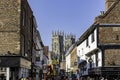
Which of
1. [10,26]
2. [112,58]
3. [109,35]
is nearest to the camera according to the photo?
[10,26]

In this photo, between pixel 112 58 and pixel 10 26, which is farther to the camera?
pixel 112 58

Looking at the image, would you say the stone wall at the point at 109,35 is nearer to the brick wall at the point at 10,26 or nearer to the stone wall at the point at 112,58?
the stone wall at the point at 112,58

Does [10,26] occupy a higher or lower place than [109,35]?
lower

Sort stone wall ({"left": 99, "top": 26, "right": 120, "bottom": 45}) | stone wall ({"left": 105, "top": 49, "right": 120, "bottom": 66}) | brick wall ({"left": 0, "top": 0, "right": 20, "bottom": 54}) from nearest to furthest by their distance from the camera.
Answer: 1. brick wall ({"left": 0, "top": 0, "right": 20, "bottom": 54})
2. stone wall ({"left": 105, "top": 49, "right": 120, "bottom": 66})
3. stone wall ({"left": 99, "top": 26, "right": 120, "bottom": 45})

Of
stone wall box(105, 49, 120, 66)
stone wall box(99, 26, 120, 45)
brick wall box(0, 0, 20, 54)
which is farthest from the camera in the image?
stone wall box(99, 26, 120, 45)

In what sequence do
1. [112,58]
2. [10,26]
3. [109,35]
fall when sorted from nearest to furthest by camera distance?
[10,26] < [112,58] < [109,35]

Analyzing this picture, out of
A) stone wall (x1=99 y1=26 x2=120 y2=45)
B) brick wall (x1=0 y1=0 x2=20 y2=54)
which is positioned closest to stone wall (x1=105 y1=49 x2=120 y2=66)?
stone wall (x1=99 y1=26 x2=120 y2=45)

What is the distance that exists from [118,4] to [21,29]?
17164 millimetres

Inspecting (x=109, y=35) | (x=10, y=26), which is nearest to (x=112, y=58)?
(x=109, y=35)

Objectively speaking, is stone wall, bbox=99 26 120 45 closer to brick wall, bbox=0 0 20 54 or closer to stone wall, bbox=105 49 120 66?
stone wall, bbox=105 49 120 66

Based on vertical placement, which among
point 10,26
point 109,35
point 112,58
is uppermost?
point 109,35

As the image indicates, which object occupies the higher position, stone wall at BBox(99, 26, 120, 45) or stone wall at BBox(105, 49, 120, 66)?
stone wall at BBox(99, 26, 120, 45)

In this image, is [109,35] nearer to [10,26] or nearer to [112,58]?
[112,58]

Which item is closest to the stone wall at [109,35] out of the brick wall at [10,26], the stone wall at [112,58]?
the stone wall at [112,58]
